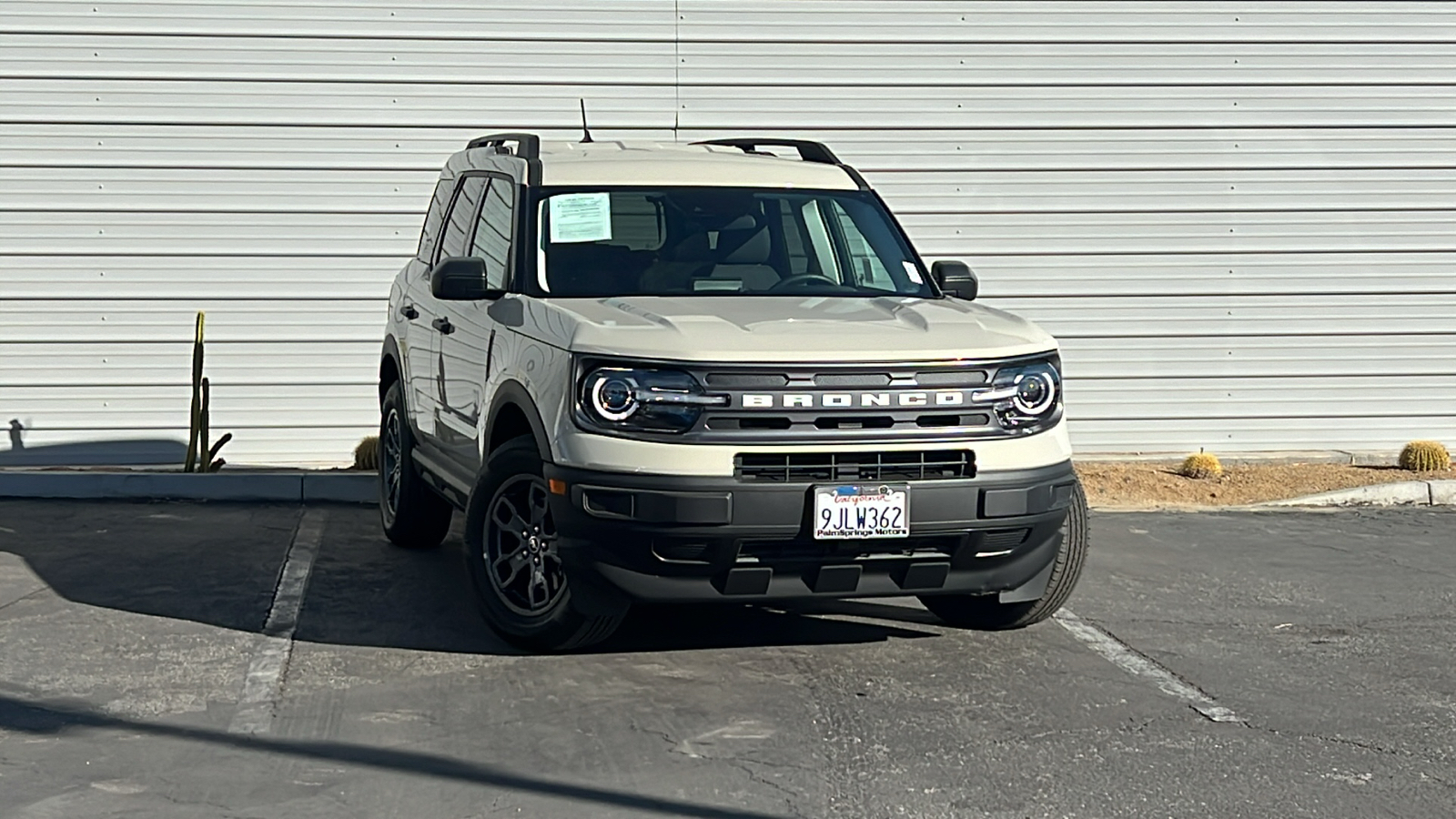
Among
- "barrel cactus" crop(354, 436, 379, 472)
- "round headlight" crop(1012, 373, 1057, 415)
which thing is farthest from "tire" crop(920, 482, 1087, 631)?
"barrel cactus" crop(354, 436, 379, 472)

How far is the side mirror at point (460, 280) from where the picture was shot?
692cm

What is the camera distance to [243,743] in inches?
215

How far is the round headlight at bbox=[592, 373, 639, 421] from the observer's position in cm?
600

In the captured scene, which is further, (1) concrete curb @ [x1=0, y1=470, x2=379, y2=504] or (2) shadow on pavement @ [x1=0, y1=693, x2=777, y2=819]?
(1) concrete curb @ [x1=0, y1=470, x2=379, y2=504]

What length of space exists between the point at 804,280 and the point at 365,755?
9.25 feet

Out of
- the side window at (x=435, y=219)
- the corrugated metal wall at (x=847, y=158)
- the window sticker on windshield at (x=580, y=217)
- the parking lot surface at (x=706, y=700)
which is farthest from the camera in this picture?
the corrugated metal wall at (x=847, y=158)

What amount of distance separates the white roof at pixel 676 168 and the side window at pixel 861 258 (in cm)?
20

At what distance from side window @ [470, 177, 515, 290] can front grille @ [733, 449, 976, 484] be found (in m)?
1.66

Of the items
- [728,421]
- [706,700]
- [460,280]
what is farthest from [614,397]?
[460,280]

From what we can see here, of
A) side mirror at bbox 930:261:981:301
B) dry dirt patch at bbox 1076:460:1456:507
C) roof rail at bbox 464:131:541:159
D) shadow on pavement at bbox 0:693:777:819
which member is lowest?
dry dirt patch at bbox 1076:460:1456:507

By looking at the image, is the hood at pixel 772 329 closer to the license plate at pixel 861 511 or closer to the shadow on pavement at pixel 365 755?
the license plate at pixel 861 511

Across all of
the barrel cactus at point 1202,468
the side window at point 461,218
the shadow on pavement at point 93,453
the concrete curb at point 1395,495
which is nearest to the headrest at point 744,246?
the side window at point 461,218

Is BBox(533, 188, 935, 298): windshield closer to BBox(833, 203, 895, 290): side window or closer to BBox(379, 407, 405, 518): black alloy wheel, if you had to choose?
BBox(833, 203, 895, 290): side window

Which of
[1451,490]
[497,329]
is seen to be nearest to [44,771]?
[497,329]
